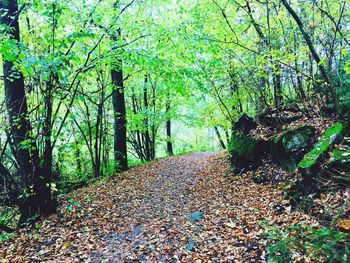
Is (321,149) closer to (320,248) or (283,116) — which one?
(320,248)

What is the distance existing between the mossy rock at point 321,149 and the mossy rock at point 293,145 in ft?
2.87

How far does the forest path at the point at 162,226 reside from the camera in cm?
477

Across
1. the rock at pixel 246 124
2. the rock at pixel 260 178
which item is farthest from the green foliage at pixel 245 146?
the rock at pixel 260 178

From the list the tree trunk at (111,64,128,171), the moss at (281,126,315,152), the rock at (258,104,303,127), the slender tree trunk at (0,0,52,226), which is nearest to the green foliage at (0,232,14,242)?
the slender tree trunk at (0,0,52,226)

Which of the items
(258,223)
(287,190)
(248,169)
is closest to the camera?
(258,223)

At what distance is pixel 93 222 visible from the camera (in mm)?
6328

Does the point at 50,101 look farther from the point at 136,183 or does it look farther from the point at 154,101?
the point at 154,101

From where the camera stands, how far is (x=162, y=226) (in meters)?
5.92

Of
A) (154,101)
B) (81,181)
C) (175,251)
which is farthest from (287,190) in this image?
(154,101)

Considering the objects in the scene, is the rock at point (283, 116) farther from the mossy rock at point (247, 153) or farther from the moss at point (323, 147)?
the moss at point (323, 147)

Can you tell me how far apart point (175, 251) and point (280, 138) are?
4.40m

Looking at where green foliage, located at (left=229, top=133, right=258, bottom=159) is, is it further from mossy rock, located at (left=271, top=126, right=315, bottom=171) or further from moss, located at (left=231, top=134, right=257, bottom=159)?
mossy rock, located at (left=271, top=126, right=315, bottom=171)

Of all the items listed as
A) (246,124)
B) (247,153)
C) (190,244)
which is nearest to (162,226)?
(190,244)

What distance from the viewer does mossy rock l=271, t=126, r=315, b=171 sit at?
6554 mm
